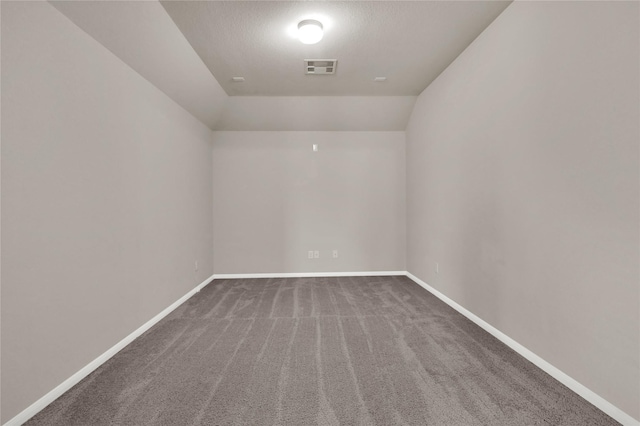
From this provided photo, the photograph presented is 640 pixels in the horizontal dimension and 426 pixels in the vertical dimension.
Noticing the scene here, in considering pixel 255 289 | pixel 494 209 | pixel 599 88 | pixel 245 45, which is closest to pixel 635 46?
pixel 599 88

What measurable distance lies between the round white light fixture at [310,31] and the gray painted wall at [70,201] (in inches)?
61.9

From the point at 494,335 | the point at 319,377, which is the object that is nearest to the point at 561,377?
the point at 494,335

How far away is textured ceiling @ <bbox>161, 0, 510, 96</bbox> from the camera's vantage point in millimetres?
2338

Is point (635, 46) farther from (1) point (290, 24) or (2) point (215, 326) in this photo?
(2) point (215, 326)

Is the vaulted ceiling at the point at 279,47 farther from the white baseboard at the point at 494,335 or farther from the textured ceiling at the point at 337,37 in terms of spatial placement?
the white baseboard at the point at 494,335

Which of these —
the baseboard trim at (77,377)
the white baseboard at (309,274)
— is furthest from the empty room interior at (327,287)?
the white baseboard at (309,274)

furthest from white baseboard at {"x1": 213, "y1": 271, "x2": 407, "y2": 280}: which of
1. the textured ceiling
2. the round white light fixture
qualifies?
the round white light fixture

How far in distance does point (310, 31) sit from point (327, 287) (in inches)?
126

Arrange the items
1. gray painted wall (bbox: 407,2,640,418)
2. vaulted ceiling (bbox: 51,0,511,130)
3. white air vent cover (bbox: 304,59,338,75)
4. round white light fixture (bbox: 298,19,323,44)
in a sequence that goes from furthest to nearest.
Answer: white air vent cover (bbox: 304,59,338,75)
round white light fixture (bbox: 298,19,323,44)
vaulted ceiling (bbox: 51,0,511,130)
gray painted wall (bbox: 407,2,640,418)

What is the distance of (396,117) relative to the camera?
4645 millimetres

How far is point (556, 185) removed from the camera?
6.27ft

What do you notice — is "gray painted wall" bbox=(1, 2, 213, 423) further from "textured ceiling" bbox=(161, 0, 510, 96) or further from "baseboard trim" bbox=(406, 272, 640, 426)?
"baseboard trim" bbox=(406, 272, 640, 426)

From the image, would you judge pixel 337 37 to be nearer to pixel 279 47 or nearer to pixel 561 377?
pixel 279 47

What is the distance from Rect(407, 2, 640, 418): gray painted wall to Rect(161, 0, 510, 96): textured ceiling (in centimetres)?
32
